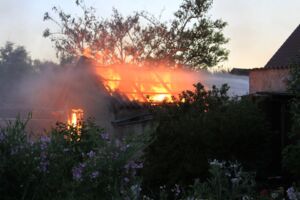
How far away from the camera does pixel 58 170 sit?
17.4 feet

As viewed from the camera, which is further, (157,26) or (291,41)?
(157,26)

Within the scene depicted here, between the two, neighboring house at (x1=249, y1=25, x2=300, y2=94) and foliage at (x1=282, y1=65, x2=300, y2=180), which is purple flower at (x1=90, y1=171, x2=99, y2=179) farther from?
neighboring house at (x1=249, y1=25, x2=300, y2=94)

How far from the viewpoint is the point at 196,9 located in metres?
31.4

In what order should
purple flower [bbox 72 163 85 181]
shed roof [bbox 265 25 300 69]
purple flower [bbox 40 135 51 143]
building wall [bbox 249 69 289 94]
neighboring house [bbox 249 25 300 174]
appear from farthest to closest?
shed roof [bbox 265 25 300 69], building wall [bbox 249 69 289 94], neighboring house [bbox 249 25 300 174], purple flower [bbox 40 135 51 143], purple flower [bbox 72 163 85 181]

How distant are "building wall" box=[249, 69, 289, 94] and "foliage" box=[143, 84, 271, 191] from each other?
4.39 m

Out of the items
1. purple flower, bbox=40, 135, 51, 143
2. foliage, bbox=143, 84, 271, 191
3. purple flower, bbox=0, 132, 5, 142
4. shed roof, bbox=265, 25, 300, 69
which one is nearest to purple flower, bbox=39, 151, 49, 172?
purple flower, bbox=40, 135, 51, 143

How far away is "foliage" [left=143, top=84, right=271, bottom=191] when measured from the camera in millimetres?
11188

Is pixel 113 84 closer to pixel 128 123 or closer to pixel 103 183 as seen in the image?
pixel 128 123

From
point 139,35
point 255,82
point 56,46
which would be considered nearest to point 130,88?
point 255,82

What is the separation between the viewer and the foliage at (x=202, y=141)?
1119 centimetres

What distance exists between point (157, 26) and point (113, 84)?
11.7m

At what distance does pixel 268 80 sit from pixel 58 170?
12653 millimetres

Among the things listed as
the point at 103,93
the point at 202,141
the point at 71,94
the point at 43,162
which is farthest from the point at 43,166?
the point at 71,94

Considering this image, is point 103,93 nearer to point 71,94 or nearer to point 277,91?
point 71,94
